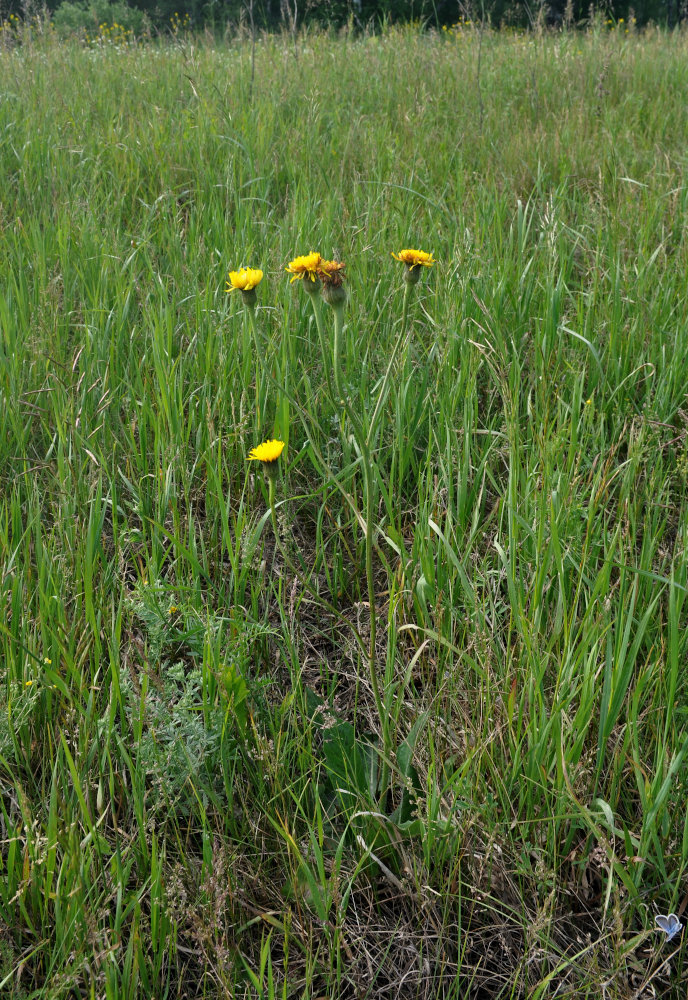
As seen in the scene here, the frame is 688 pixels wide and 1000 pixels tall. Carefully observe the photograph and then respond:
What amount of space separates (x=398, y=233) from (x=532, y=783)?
5.94ft

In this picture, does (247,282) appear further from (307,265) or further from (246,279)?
(307,265)

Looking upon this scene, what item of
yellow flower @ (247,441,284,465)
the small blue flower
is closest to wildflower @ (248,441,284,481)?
yellow flower @ (247,441,284,465)

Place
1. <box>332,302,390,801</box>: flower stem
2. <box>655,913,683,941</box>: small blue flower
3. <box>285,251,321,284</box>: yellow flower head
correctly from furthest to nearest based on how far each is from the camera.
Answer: <box>285,251,321,284</box>: yellow flower head, <box>332,302,390,801</box>: flower stem, <box>655,913,683,941</box>: small blue flower

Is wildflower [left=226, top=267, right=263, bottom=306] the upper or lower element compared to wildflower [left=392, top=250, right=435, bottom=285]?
lower

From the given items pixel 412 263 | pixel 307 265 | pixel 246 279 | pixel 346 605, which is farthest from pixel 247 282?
pixel 346 605

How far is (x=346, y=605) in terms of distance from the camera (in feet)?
4.73

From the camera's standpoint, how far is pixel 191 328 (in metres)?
1.95

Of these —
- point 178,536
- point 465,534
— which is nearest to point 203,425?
point 178,536

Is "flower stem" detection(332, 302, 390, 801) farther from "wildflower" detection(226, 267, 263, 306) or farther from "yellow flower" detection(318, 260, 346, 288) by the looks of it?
"wildflower" detection(226, 267, 263, 306)

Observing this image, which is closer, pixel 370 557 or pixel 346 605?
pixel 370 557

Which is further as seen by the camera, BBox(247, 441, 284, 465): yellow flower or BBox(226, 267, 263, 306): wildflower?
BBox(226, 267, 263, 306): wildflower

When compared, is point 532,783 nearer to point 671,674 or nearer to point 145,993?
point 671,674

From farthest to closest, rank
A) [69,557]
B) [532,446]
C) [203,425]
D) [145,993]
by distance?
[203,425], [532,446], [69,557], [145,993]

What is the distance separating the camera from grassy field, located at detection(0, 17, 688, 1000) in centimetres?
93
